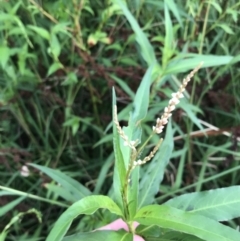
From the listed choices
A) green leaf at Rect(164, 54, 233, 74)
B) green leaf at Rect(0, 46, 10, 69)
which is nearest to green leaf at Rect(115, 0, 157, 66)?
green leaf at Rect(164, 54, 233, 74)

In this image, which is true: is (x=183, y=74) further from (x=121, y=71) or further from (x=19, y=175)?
(x=19, y=175)

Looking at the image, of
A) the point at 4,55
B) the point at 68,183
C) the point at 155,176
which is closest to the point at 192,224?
the point at 155,176

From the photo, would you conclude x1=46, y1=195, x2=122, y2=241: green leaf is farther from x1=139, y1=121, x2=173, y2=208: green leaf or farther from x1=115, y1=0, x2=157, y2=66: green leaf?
x1=115, y1=0, x2=157, y2=66: green leaf

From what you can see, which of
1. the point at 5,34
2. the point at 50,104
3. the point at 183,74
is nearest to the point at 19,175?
the point at 50,104

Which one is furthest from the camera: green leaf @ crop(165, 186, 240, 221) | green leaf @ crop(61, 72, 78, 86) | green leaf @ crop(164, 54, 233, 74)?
green leaf @ crop(61, 72, 78, 86)

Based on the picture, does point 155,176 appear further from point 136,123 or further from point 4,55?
point 4,55
